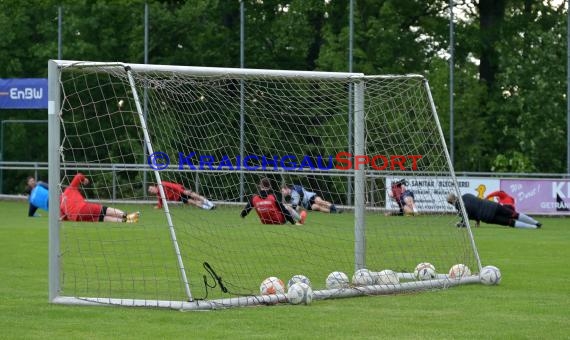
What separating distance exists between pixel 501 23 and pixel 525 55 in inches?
155

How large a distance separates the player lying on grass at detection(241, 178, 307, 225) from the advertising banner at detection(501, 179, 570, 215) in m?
9.29

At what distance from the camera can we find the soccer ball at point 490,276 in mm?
14852

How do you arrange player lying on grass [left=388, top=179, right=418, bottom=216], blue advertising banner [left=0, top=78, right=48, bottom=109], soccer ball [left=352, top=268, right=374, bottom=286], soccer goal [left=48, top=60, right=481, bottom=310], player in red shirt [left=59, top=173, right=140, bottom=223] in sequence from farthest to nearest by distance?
blue advertising banner [left=0, top=78, right=48, bottom=109]
player in red shirt [left=59, top=173, right=140, bottom=223]
player lying on grass [left=388, top=179, right=418, bottom=216]
soccer ball [left=352, top=268, right=374, bottom=286]
soccer goal [left=48, top=60, right=481, bottom=310]

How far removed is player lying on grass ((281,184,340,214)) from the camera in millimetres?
27109

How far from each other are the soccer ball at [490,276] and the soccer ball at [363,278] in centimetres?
150

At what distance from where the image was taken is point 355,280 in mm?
14203

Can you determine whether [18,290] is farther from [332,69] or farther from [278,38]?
[278,38]

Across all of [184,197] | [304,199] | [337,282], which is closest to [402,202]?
[337,282]

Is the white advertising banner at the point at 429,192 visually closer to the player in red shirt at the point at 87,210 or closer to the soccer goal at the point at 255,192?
the soccer goal at the point at 255,192

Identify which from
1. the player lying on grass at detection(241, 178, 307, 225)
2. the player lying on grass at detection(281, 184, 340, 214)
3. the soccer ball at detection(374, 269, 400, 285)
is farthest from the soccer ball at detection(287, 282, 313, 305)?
the player lying on grass at detection(281, 184, 340, 214)

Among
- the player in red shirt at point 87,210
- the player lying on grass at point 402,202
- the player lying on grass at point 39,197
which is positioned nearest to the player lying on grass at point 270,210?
the player lying on grass at point 402,202

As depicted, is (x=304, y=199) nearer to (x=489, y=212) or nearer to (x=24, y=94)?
(x=489, y=212)

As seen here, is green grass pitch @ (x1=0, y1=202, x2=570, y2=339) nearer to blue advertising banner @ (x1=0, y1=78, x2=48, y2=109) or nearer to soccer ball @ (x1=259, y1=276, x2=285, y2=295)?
soccer ball @ (x1=259, y1=276, x2=285, y2=295)

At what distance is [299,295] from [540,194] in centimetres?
2178
